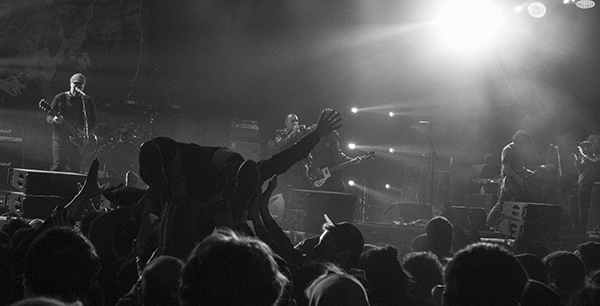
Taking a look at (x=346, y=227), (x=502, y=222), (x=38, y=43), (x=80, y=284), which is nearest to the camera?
(x=80, y=284)

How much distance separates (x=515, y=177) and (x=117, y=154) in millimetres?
8933

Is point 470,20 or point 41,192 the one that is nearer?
point 41,192

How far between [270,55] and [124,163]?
5766 millimetres

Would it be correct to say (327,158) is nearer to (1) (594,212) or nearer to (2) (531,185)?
(2) (531,185)

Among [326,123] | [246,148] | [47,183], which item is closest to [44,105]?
[47,183]

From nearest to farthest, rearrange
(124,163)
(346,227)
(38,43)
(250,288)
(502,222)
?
(250,288) → (346,227) → (502,222) → (124,163) → (38,43)

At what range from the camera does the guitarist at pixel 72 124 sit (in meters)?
11.9

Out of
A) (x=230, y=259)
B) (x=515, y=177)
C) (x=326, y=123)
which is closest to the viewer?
(x=230, y=259)

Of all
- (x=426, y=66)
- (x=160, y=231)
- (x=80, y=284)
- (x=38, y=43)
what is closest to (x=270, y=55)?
(x=426, y=66)

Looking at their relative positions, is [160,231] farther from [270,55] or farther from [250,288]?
[270,55]

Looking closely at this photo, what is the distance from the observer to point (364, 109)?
18438 mm

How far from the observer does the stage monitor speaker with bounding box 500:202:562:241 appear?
10.1 meters

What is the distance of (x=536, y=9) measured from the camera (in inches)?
606

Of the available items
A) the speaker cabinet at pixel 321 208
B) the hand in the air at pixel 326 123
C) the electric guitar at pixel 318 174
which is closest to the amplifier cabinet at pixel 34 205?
the speaker cabinet at pixel 321 208
